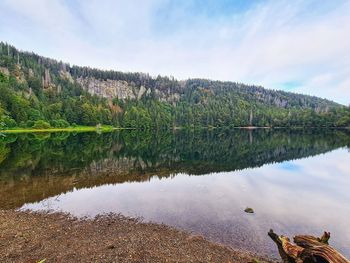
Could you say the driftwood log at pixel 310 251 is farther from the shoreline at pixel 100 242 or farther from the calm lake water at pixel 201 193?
the calm lake water at pixel 201 193

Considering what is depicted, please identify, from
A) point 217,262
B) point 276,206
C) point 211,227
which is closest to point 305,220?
point 276,206

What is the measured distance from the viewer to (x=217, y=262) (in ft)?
51.3

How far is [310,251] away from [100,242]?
12.3 meters

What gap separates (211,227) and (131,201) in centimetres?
1020

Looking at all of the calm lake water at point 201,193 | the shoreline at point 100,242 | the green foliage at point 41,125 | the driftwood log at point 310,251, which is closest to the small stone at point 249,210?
the calm lake water at point 201,193

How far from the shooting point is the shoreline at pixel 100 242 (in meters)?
15.4

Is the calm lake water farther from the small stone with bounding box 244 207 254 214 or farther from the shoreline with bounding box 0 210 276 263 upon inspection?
the shoreline with bounding box 0 210 276 263

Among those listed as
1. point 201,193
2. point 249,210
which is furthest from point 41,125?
point 249,210

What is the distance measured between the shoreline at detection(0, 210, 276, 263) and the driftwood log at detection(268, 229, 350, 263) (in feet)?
11.1

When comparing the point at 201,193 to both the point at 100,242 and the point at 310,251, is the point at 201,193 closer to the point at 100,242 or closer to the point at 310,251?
the point at 100,242

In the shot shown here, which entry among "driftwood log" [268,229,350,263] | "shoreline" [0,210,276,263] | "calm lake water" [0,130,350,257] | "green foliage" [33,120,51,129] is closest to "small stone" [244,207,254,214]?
"calm lake water" [0,130,350,257]

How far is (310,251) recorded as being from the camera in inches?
454

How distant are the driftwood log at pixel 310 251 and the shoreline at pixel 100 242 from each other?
3377mm

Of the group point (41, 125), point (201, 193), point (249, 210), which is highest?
point (41, 125)
